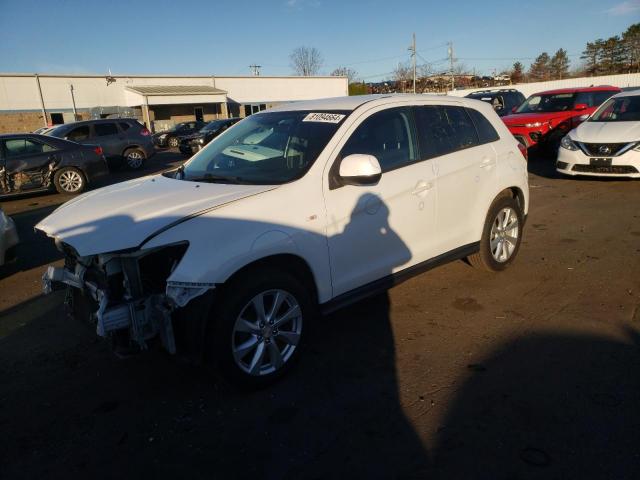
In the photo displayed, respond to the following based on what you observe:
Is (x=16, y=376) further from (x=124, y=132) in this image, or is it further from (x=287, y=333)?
(x=124, y=132)

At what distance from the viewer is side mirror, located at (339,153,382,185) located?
3.21 m

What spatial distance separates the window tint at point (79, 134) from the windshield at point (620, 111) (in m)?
13.4

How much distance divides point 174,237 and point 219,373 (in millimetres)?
871

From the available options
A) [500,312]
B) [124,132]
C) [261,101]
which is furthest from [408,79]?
[500,312]

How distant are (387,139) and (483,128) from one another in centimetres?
142

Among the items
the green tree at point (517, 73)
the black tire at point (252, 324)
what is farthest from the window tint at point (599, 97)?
the green tree at point (517, 73)

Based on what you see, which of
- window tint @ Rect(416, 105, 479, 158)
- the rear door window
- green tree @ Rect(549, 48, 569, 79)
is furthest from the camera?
green tree @ Rect(549, 48, 569, 79)

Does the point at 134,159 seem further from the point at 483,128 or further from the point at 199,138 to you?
the point at 483,128

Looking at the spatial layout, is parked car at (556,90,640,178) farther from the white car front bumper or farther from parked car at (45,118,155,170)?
parked car at (45,118,155,170)

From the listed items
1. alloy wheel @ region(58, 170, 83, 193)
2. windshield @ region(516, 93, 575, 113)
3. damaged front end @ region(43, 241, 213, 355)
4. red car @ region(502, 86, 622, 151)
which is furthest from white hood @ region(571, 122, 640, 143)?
alloy wheel @ region(58, 170, 83, 193)

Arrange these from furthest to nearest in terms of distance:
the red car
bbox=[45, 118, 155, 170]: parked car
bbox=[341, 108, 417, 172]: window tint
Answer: bbox=[45, 118, 155, 170]: parked car, the red car, bbox=[341, 108, 417, 172]: window tint

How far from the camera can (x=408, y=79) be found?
66.6 metres

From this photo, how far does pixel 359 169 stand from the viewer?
10.5 ft

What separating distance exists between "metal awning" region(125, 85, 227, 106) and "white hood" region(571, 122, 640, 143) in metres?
36.7
